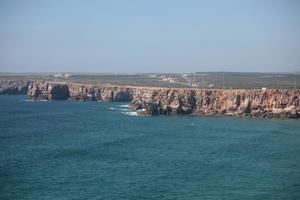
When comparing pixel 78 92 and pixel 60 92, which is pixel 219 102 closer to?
pixel 78 92

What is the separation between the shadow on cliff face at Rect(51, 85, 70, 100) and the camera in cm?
12694

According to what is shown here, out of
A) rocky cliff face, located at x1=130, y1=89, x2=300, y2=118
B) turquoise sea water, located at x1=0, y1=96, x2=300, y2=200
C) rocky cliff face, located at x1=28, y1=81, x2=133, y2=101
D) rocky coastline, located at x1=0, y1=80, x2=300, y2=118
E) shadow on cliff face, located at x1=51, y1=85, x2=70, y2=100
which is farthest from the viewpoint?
shadow on cliff face, located at x1=51, y1=85, x2=70, y2=100

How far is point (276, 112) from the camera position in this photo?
83.5 meters

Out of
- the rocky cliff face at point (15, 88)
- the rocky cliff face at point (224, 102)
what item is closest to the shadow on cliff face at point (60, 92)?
the rocky cliff face at point (15, 88)

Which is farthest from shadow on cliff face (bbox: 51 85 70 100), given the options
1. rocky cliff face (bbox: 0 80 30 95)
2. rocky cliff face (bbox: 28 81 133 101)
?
rocky cliff face (bbox: 0 80 30 95)

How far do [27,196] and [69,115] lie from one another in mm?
53682

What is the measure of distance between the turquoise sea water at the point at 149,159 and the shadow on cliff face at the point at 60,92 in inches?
1876

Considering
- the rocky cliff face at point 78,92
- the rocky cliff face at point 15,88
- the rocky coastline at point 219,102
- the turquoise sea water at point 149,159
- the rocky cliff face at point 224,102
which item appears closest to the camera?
the turquoise sea water at point 149,159

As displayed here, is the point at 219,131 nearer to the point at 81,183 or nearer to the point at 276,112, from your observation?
the point at 276,112

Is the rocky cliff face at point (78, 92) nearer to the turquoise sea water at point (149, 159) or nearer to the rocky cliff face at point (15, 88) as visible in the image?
the rocky cliff face at point (15, 88)

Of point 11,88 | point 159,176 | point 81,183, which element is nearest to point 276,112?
point 159,176

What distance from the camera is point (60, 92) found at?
128250mm

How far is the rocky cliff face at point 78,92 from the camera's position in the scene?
12488cm

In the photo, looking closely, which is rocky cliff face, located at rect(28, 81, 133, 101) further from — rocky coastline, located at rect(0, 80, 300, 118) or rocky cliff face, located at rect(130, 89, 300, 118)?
rocky cliff face, located at rect(130, 89, 300, 118)
